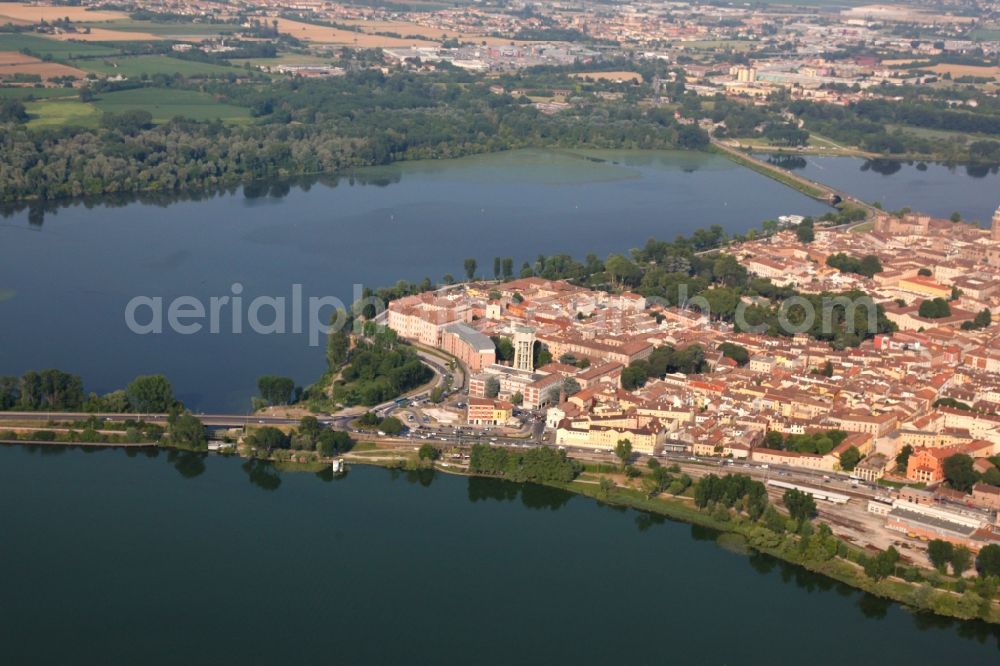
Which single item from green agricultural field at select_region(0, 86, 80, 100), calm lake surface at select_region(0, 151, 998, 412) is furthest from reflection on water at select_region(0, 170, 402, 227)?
green agricultural field at select_region(0, 86, 80, 100)

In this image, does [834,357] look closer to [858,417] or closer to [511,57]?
[858,417]

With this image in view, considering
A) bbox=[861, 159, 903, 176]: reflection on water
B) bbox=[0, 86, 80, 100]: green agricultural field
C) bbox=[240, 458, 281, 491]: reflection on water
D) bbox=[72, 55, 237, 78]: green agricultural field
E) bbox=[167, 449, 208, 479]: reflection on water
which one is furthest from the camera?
bbox=[72, 55, 237, 78]: green agricultural field

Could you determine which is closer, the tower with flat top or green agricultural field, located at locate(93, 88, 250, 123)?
the tower with flat top

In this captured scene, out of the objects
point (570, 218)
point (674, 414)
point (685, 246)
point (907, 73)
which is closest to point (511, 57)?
point (907, 73)

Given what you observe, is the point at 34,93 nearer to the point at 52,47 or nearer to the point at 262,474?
the point at 52,47

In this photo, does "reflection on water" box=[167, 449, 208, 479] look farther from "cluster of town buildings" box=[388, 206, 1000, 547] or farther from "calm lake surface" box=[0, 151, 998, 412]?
"cluster of town buildings" box=[388, 206, 1000, 547]

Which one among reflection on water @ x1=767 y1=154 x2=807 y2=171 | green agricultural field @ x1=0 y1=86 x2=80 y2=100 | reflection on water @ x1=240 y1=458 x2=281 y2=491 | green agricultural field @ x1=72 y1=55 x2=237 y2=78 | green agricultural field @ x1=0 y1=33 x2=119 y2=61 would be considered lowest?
reflection on water @ x1=240 y1=458 x2=281 y2=491

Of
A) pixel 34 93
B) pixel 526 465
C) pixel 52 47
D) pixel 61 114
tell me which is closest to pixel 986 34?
pixel 52 47
